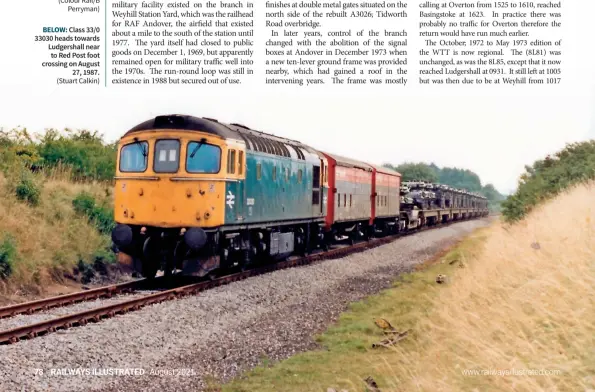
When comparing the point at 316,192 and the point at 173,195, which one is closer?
the point at 173,195

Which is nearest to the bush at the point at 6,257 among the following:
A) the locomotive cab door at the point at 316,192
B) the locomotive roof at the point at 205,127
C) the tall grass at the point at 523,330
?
the locomotive roof at the point at 205,127

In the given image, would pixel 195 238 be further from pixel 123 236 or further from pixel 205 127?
pixel 205 127

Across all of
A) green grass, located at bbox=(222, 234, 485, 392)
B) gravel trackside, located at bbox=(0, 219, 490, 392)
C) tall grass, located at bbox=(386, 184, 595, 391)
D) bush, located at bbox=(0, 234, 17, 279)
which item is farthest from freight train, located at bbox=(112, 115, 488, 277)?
tall grass, located at bbox=(386, 184, 595, 391)

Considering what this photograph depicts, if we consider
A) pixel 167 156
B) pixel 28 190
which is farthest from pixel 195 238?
pixel 28 190

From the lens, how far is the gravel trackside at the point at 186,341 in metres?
8.09

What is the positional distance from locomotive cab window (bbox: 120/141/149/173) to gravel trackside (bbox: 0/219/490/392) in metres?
3.43

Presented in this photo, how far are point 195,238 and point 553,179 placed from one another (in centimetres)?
1693

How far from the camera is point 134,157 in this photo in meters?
15.7

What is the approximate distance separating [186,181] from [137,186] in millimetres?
1307

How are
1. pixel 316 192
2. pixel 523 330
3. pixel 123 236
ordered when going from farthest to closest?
pixel 316 192
pixel 123 236
pixel 523 330

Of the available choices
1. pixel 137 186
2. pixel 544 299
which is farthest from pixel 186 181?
pixel 544 299

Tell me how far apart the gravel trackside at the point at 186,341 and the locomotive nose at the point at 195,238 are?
3.48ft

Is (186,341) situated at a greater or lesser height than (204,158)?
lesser

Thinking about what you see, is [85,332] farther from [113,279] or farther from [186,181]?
[113,279]
